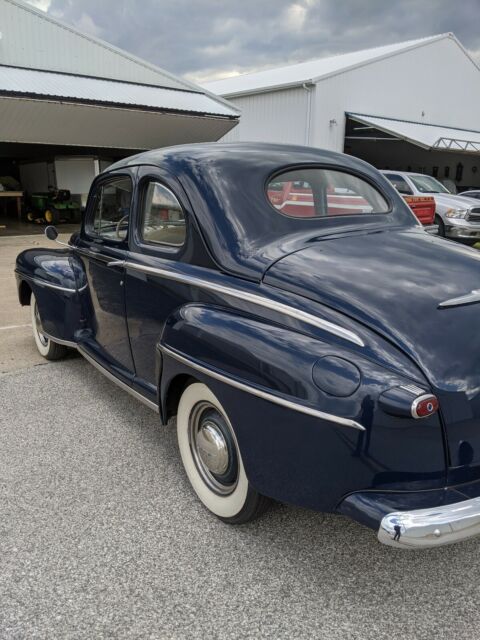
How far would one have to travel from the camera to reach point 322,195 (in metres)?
3.18

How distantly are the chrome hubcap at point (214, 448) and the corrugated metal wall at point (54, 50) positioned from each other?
15628 millimetres

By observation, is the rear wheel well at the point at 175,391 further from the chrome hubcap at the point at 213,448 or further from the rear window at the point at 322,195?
the rear window at the point at 322,195

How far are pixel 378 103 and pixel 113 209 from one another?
78.1 ft

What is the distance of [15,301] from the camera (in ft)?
23.8

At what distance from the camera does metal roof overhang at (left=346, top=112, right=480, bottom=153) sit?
22.7m

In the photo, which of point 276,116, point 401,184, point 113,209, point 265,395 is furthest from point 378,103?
point 265,395

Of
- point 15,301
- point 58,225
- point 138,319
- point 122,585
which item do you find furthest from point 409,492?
point 58,225

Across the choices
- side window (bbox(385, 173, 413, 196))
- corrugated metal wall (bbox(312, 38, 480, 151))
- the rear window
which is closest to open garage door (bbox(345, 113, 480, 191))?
corrugated metal wall (bbox(312, 38, 480, 151))

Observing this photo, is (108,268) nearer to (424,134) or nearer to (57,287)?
(57,287)

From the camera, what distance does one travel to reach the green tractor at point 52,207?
16.7 m

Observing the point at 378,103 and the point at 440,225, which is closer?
the point at 440,225

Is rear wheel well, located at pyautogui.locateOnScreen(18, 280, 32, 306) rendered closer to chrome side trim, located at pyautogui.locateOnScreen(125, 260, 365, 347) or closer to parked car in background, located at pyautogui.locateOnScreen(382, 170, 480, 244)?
chrome side trim, located at pyautogui.locateOnScreen(125, 260, 365, 347)

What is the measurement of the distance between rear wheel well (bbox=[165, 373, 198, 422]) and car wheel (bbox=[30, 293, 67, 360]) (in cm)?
222

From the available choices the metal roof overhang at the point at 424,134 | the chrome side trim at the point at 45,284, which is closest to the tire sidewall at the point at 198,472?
the chrome side trim at the point at 45,284
